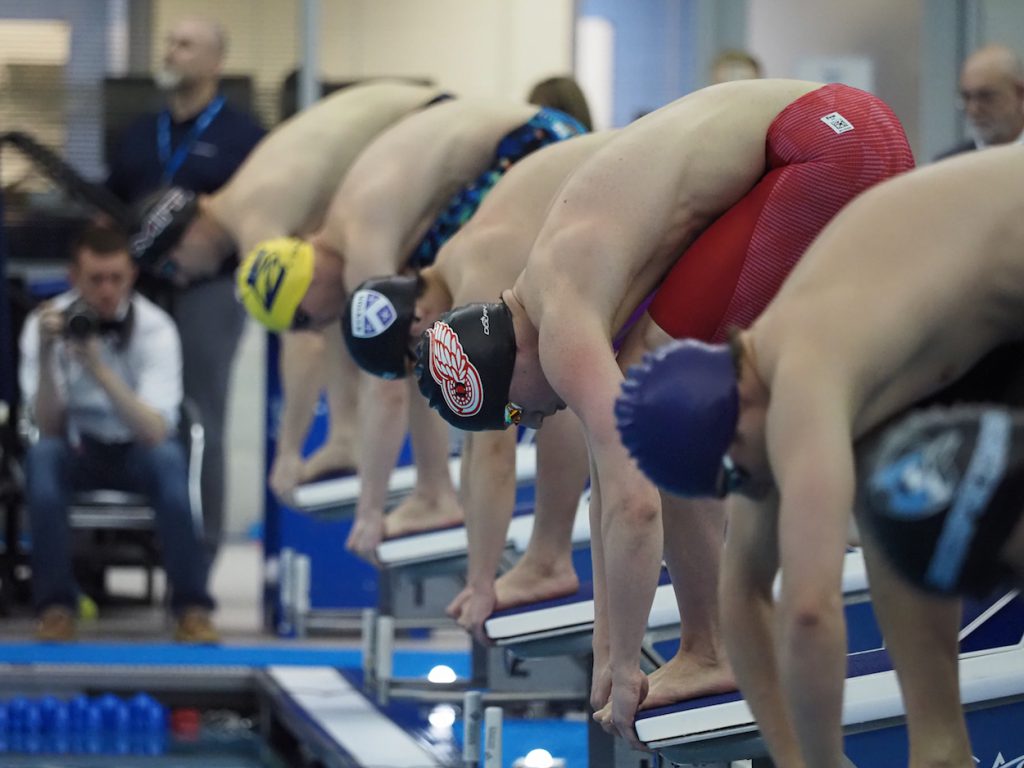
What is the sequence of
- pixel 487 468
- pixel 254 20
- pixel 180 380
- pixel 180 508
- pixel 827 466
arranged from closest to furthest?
pixel 827 466, pixel 487 468, pixel 180 508, pixel 180 380, pixel 254 20

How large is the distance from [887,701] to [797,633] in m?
0.90

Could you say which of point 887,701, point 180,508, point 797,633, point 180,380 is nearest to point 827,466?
point 797,633

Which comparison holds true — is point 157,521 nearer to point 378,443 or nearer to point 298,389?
point 298,389

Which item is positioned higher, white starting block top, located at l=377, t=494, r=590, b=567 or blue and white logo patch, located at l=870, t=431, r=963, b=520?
blue and white logo patch, located at l=870, t=431, r=963, b=520

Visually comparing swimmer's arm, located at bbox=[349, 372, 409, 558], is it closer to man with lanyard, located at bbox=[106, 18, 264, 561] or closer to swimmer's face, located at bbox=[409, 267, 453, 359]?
swimmer's face, located at bbox=[409, 267, 453, 359]

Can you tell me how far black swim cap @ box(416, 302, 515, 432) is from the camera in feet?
10.8

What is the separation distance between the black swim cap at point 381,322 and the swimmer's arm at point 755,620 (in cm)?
172

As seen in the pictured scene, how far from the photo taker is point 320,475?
5.95m

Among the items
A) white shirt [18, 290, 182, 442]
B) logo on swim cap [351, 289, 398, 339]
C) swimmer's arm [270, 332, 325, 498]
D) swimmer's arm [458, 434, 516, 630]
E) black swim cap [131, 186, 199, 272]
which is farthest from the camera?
white shirt [18, 290, 182, 442]

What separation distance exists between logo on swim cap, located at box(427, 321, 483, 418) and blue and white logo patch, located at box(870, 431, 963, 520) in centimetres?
166

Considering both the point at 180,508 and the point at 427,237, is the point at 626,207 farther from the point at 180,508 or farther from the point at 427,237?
the point at 180,508

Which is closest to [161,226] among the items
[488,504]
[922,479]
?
[488,504]

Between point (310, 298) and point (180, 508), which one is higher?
point (310, 298)

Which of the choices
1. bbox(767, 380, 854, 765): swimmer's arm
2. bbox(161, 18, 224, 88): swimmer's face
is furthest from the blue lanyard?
bbox(767, 380, 854, 765): swimmer's arm
